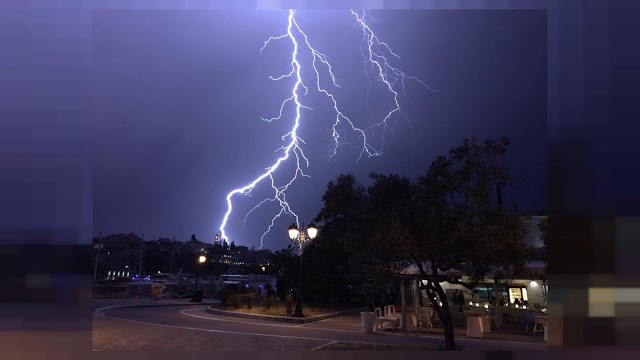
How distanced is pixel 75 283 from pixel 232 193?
10497mm

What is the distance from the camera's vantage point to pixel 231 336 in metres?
12.4

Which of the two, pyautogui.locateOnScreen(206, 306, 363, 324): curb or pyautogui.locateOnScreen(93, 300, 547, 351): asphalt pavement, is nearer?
pyautogui.locateOnScreen(93, 300, 547, 351): asphalt pavement

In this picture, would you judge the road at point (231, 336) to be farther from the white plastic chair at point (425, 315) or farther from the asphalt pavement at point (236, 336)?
the white plastic chair at point (425, 315)

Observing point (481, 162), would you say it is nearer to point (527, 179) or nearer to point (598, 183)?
point (598, 183)

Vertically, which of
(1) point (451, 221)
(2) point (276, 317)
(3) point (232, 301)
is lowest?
(2) point (276, 317)

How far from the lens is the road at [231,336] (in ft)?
35.1

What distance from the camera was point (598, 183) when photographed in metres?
9.30

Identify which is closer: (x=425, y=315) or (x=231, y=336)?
(x=231, y=336)

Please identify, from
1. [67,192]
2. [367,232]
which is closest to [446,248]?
[367,232]

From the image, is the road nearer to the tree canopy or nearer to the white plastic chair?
the white plastic chair

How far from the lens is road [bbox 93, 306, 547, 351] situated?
→ 35.1ft

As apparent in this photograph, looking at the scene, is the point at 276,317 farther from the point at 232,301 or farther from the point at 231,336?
the point at 231,336

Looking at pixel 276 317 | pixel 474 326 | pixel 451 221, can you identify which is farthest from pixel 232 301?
pixel 451 221

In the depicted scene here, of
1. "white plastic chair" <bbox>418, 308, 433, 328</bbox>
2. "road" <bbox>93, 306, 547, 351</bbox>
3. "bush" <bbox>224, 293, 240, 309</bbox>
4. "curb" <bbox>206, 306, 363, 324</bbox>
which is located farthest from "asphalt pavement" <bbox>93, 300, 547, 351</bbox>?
"bush" <bbox>224, 293, 240, 309</bbox>
